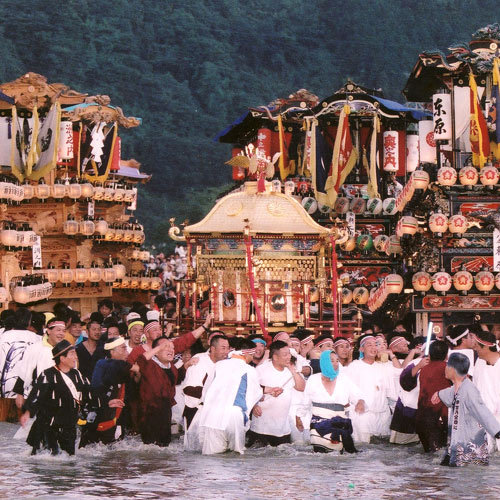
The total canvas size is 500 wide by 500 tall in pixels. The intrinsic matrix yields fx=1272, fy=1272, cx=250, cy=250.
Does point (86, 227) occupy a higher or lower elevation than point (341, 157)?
lower

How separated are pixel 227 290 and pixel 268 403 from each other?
27.4ft

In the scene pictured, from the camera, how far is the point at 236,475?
13.3 metres

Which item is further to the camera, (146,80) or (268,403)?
(146,80)

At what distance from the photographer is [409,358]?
1628 centimetres

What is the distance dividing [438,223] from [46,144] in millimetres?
12233

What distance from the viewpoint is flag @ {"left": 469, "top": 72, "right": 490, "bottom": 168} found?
2836 cm

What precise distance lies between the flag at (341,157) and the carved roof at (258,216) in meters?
9.89

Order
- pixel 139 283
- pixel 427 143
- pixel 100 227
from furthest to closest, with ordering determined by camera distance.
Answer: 1. pixel 139 283
2. pixel 100 227
3. pixel 427 143

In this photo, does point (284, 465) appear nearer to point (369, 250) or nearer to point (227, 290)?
point (227, 290)

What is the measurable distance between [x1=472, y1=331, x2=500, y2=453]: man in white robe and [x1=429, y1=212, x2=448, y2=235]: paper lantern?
12632 mm

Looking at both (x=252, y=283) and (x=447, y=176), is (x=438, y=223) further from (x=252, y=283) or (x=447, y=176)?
(x=252, y=283)

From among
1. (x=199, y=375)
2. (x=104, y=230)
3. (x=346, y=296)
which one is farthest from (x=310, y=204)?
(x=199, y=375)

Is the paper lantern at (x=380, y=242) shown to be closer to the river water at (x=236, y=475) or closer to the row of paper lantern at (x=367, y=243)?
the row of paper lantern at (x=367, y=243)

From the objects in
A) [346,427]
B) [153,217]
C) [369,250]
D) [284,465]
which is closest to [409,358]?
[346,427]
